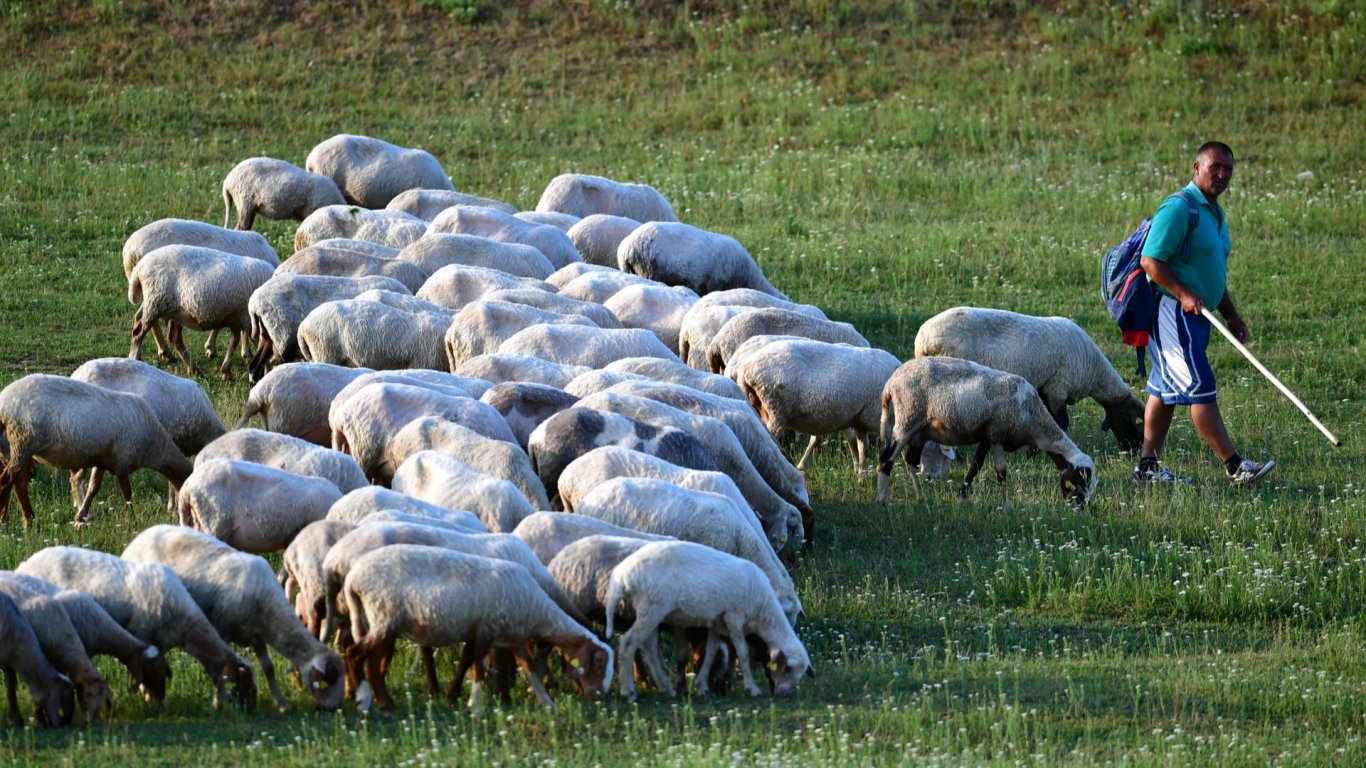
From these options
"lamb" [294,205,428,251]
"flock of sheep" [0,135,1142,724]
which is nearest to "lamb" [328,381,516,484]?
"flock of sheep" [0,135,1142,724]

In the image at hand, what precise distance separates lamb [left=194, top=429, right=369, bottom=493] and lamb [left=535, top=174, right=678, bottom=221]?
8828 mm

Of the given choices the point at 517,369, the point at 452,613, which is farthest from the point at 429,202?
the point at 452,613

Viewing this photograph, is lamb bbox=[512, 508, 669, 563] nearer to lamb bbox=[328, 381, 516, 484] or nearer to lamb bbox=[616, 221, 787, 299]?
lamb bbox=[328, 381, 516, 484]

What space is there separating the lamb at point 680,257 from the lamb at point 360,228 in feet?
6.55

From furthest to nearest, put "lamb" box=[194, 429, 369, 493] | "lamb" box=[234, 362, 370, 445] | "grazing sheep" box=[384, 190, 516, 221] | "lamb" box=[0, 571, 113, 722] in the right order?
1. "grazing sheep" box=[384, 190, 516, 221]
2. "lamb" box=[234, 362, 370, 445]
3. "lamb" box=[194, 429, 369, 493]
4. "lamb" box=[0, 571, 113, 722]

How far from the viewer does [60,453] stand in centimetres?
1052

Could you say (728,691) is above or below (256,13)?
below

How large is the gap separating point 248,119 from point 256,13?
404 cm

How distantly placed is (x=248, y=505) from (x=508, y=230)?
753 centimetres

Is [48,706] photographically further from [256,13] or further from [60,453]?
[256,13]

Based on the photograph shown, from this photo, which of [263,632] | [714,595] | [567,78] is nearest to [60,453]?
[263,632]

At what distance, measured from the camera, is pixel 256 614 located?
802cm

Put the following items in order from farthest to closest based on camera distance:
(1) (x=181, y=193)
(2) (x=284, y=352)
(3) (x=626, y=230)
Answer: (1) (x=181, y=193) < (3) (x=626, y=230) < (2) (x=284, y=352)

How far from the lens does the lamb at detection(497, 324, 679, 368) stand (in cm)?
1255
